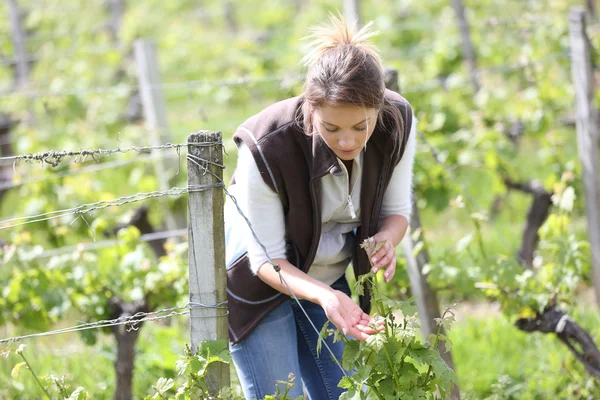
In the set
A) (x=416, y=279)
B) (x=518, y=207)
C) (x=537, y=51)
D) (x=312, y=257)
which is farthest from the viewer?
(x=518, y=207)

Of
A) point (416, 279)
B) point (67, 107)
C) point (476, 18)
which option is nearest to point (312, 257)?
point (416, 279)

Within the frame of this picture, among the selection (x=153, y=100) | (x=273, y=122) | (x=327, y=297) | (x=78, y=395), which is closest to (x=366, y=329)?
(x=327, y=297)

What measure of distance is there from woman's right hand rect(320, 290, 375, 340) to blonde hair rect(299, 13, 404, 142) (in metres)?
0.44

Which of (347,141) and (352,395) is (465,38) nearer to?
(347,141)

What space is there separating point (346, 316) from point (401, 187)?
50 cm

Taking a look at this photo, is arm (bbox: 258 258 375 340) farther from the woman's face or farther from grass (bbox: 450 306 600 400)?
grass (bbox: 450 306 600 400)

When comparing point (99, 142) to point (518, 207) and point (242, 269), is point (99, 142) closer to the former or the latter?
point (518, 207)

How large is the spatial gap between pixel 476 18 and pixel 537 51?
3.06 meters

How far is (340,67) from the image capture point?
193 cm

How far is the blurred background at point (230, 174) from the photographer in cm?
334

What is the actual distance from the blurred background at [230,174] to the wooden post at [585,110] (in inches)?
12.3

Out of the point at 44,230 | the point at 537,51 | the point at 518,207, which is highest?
the point at 537,51

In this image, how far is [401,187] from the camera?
230 centimetres

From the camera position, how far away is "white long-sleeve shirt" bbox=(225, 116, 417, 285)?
2.09 metres
